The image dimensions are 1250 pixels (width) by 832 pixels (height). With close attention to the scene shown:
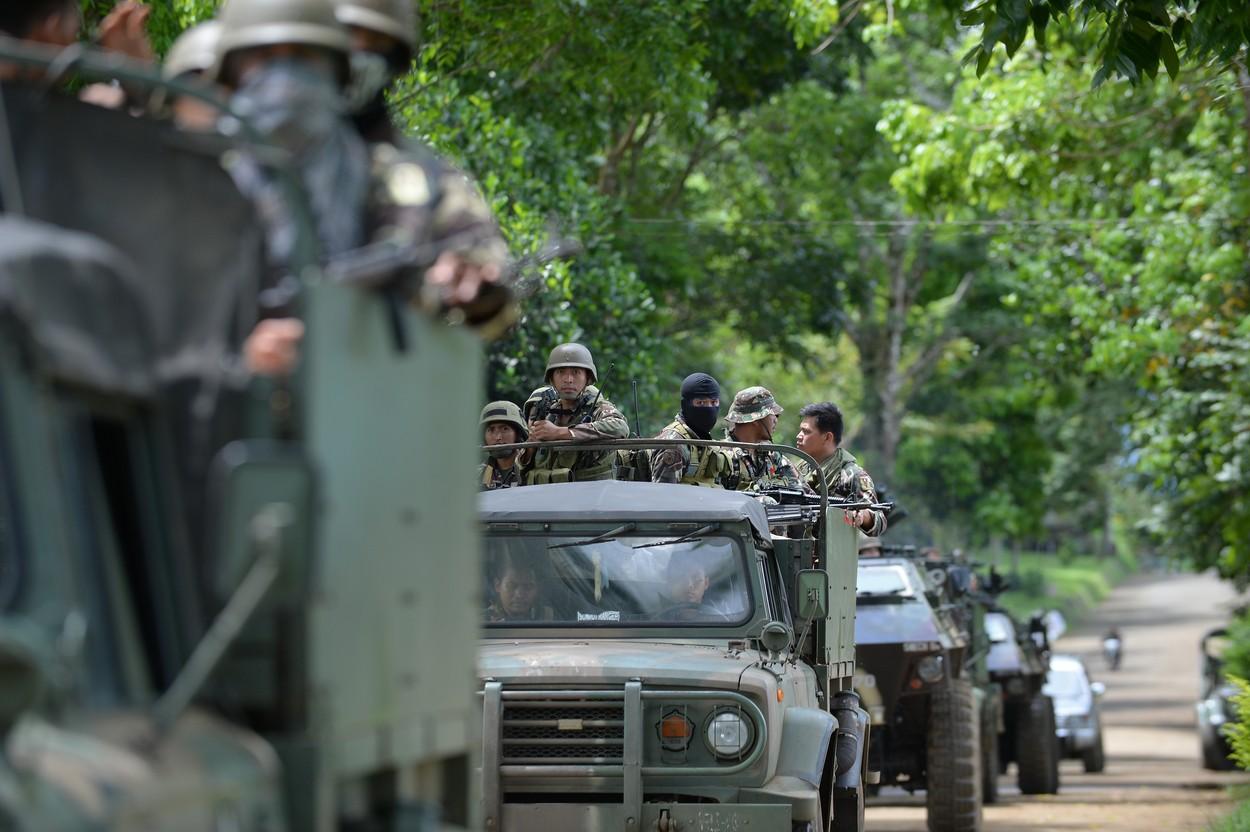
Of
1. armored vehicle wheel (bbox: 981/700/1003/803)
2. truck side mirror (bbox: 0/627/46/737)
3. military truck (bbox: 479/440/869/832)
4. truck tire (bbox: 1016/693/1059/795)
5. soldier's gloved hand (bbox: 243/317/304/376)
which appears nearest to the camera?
truck side mirror (bbox: 0/627/46/737)

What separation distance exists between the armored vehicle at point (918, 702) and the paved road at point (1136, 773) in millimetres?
1263

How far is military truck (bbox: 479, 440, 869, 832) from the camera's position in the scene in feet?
29.3

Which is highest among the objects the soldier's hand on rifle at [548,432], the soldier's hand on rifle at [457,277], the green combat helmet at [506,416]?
the green combat helmet at [506,416]

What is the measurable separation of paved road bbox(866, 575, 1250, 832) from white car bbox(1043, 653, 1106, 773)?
276 millimetres

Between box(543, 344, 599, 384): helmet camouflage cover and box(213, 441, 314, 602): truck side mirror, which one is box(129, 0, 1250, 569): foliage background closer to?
box(543, 344, 599, 384): helmet camouflage cover

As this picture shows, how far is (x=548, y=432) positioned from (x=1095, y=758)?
1406 centimetres

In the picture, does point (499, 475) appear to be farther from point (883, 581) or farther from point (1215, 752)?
point (1215, 752)

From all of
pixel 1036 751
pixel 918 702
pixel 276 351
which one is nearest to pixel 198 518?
pixel 276 351

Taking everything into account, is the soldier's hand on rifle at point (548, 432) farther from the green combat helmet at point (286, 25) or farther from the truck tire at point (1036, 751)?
the truck tire at point (1036, 751)

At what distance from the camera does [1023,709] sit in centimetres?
2062

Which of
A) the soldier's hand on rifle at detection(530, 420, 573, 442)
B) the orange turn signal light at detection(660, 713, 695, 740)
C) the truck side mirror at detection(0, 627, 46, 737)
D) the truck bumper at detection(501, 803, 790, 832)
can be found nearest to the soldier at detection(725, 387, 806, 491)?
the soldier's hand on rifle at detection(530, 420, 573, 442)

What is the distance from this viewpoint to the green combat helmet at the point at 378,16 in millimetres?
5336

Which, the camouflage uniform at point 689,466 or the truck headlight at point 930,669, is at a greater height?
the camouflage uniform at point 689,466

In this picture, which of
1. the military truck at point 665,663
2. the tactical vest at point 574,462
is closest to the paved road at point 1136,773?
the military truck at point 665,663
